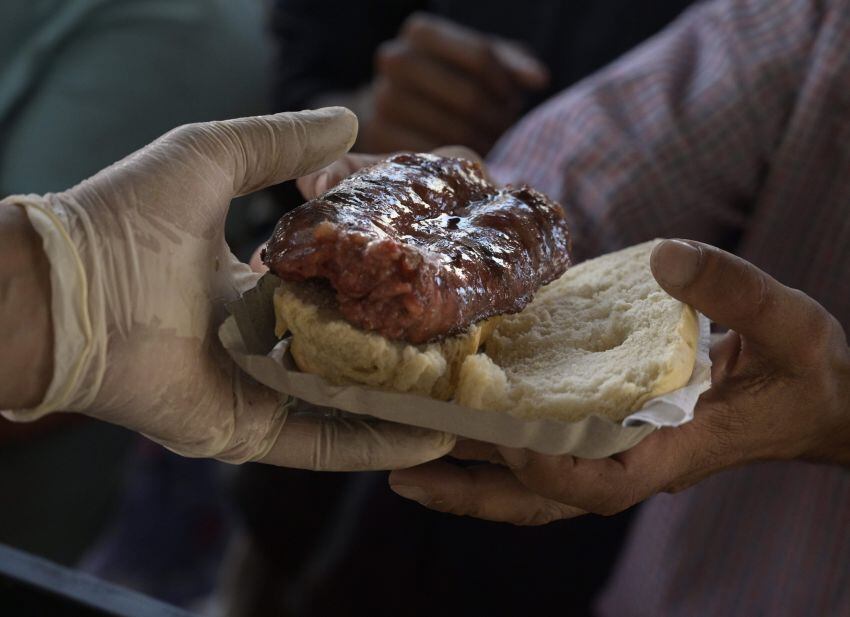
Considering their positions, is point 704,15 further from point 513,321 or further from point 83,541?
point 83,541

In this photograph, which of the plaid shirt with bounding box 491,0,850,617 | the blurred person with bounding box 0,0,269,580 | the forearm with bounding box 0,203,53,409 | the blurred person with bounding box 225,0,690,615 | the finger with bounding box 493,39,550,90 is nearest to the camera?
the forearm with bounding box 0,203,53,409

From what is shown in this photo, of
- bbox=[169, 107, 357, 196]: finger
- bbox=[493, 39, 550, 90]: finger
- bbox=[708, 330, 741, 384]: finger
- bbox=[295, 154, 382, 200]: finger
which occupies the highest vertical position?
bbox=[169, 107, 357, 196]: finger

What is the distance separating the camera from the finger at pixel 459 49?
8.41ft

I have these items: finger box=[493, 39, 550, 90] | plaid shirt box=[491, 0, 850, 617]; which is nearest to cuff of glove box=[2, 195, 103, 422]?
plaid shirt box=[491, 0, 850, 617]

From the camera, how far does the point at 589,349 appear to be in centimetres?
120

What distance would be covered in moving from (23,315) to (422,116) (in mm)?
1882

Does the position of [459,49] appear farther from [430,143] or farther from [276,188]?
[276,188]

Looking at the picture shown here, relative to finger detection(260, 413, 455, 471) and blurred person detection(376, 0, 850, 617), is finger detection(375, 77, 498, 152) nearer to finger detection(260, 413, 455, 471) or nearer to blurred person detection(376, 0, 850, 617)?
blurred person detection(376, 0, 850, 617)

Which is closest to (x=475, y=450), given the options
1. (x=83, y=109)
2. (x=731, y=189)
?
(x=731, y=189)

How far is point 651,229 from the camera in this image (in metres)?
1.92

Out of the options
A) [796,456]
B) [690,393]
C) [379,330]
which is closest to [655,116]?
[796,456]

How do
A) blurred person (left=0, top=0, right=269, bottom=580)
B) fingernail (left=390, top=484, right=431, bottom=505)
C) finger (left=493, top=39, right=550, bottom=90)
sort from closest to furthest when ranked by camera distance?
fingernail (left=390, top=484, right=431, bottom=505) → finger (left=493, top=39, right=550, bottom=90) → blurred person (left=0, top=0, right=269, bottom=580)

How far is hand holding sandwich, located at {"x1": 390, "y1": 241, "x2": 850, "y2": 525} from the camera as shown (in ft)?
3.49

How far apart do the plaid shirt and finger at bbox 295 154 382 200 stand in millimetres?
663
